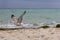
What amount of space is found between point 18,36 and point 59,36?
1.02 m

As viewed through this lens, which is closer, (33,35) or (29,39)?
(29,39)

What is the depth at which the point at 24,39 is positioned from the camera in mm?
4328

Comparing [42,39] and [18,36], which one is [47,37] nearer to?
[42,39]

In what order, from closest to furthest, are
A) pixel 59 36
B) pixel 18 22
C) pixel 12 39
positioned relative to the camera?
pixel 12 39, pixel 59 36, pixel 18 22

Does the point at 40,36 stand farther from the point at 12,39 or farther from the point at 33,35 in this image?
the point at 12,39

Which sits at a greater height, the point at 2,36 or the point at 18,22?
the point at 2,36

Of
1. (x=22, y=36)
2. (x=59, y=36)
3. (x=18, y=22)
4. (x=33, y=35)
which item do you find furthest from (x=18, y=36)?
(x=18, y=22)

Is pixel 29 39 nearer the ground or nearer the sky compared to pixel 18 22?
nearer the sky

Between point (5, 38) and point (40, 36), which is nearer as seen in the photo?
point (5, 38)

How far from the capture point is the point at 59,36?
4.57 metres

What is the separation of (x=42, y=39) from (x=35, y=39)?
Result: 165 mm

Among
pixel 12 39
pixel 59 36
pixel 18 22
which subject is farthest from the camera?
pixel 18 22

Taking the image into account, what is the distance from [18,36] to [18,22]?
2432 mm

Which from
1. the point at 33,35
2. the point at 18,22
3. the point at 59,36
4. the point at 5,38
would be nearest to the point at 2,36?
the point at 5,38
